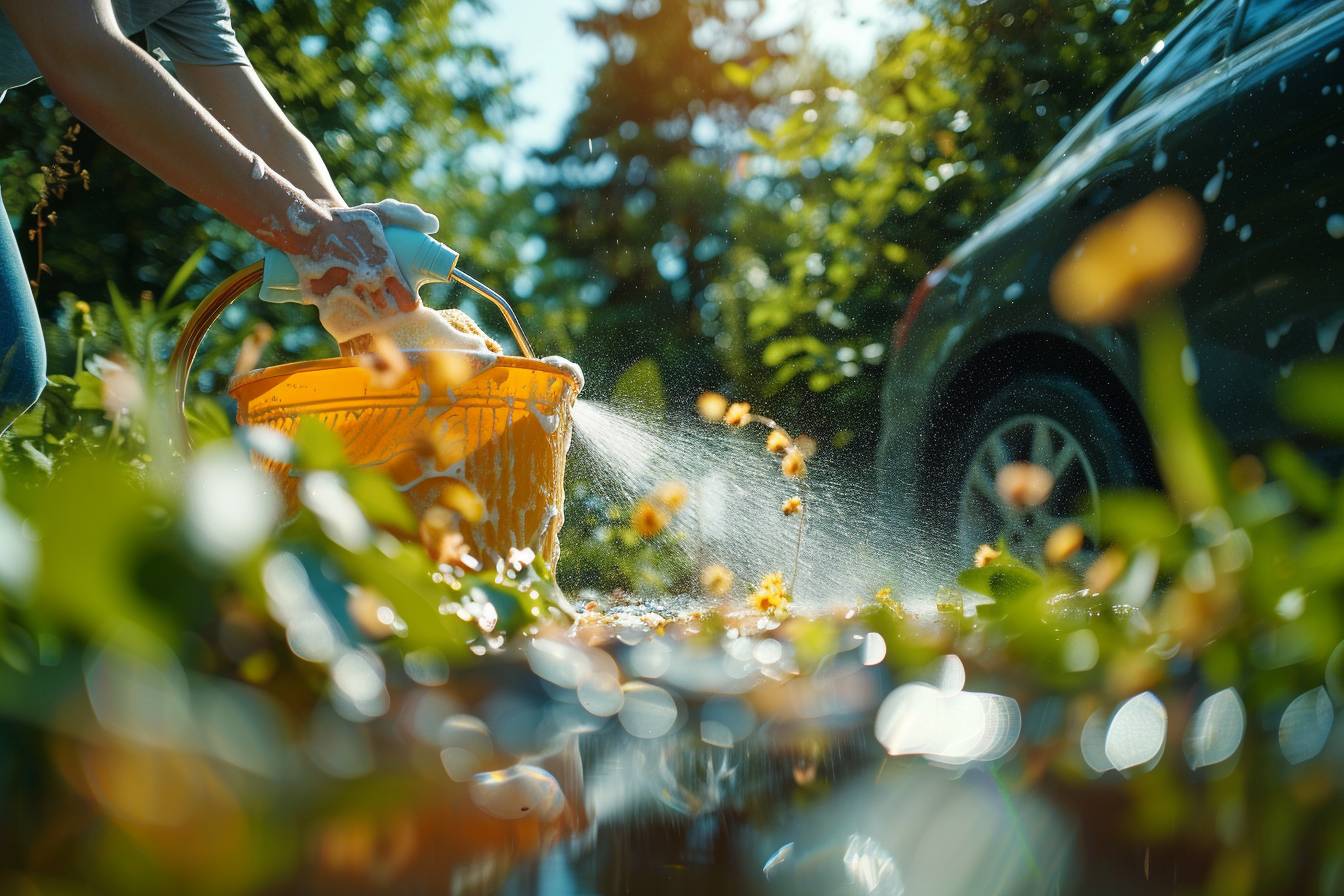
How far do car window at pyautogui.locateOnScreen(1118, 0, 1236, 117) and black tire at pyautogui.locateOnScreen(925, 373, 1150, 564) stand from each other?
0.90m

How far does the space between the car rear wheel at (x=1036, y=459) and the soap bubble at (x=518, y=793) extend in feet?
8.33

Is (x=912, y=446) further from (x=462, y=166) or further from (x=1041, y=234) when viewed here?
(x=462, y=166)

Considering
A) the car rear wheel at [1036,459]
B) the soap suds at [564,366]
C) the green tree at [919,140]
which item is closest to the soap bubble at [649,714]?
the soap suds at [564,366]

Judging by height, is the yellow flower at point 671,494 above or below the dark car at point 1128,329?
below

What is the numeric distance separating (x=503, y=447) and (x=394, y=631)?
5.50 feet

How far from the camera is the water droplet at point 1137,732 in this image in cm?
38

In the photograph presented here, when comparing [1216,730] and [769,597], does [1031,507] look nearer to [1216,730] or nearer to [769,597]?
[769,597]

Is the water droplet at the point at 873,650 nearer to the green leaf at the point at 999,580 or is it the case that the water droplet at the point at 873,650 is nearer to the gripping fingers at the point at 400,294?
the green leaf at the point at 999,580

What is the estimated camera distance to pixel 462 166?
40.2ft

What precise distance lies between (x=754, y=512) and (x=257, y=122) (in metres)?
3.61

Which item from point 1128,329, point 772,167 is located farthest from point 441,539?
point 772,167

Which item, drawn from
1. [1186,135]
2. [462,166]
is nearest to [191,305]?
[1186,135]

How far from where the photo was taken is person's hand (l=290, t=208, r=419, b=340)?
71.1 inches

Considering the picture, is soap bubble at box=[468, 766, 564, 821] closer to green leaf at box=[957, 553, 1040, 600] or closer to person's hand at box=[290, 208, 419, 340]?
green leaf at box=[957, 553, 1040, 600]
